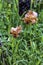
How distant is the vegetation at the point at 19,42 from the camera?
1853 millimetres

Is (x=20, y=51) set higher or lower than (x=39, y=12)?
lower

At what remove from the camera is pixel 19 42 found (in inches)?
78.6

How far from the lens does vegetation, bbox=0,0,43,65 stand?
185cm

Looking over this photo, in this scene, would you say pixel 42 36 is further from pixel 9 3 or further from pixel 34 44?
pixel 9 3

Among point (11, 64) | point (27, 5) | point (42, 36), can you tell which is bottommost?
point (11, 64)

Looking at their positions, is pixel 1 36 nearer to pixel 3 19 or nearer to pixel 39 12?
pixel 3 19

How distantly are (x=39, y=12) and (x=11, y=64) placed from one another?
A: 0.82 m

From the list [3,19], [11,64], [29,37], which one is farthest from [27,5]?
[11,64]

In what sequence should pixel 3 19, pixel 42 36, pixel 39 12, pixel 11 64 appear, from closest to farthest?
pixel 11 64
pixel 42 36
pixel 3 19
pixel 39 12

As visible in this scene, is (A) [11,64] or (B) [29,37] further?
(B) [29,37]

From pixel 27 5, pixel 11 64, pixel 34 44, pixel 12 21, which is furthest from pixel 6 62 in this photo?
pixel 27 5

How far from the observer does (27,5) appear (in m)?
2.47

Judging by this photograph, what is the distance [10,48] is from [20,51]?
9cm

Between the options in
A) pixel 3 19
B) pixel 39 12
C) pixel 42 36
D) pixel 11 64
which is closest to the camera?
pixel 11 64
